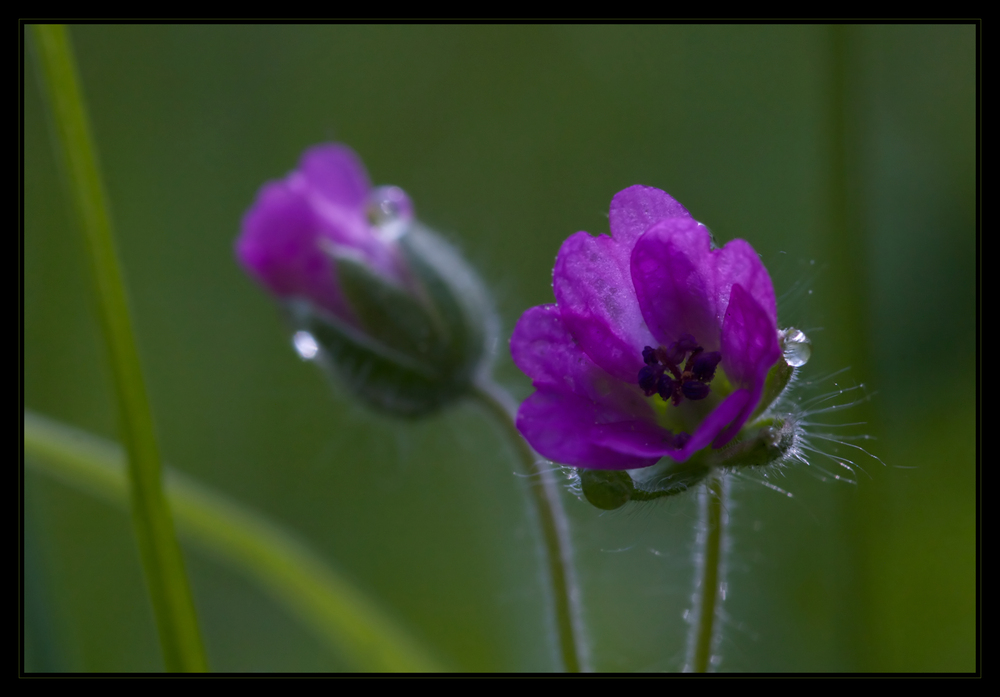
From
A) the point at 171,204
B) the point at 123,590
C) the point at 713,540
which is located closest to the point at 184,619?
the point at 713,540

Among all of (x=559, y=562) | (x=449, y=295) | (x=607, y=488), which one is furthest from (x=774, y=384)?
(x=449, y=295)

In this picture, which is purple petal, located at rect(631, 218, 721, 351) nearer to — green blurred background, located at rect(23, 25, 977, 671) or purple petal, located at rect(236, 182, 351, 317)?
green blurred background, located at rect(23, 25, 977, 671)

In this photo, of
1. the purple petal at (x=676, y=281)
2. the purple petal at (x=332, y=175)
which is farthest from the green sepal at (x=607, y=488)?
the purple petal at (x=332, y=175)

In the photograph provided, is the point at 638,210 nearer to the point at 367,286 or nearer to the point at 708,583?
the point at 708,583

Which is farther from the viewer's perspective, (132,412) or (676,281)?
(132,412)

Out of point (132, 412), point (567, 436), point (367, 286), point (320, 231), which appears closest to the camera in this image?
point (567, 436)

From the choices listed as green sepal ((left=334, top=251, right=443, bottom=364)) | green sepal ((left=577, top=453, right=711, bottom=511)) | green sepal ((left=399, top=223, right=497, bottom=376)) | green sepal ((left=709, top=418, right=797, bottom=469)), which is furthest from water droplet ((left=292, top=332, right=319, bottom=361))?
green sepal ((left=709, top=418, right=797, bottom=469))

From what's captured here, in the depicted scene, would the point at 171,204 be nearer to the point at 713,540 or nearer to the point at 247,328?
the point at 247,328

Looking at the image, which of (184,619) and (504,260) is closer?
(184,619)
